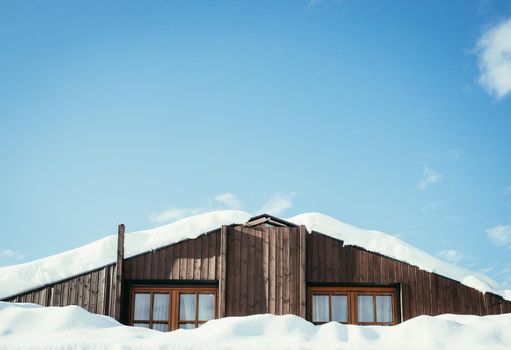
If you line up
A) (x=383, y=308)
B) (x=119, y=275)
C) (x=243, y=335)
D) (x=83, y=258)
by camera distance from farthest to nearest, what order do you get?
(x=83, y=258) → (x=383, y=308) → (x=119, y=275) → (x=243, y=335)

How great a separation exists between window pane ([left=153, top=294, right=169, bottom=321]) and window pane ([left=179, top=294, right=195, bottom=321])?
30 cm

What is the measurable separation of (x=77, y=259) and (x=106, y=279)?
31.3ft

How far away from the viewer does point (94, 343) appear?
4617 mm

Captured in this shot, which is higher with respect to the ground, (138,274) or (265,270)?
(265,270)

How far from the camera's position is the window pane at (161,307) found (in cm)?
1264

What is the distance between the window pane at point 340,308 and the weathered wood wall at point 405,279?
14.2 inches

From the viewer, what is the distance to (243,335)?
16.5 feet

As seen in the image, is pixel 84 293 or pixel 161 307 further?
pixel 161 307

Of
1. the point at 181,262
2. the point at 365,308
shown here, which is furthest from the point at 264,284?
the point at 365,308

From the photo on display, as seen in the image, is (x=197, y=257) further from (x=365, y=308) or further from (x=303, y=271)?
(x=365, y=308)

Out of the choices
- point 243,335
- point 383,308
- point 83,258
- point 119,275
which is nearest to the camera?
point 243,335

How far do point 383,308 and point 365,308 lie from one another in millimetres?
411

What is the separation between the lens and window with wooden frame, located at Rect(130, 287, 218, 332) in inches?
497

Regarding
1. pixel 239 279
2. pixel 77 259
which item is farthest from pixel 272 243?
pixel 77 259
